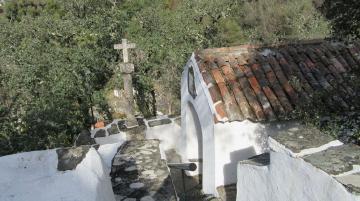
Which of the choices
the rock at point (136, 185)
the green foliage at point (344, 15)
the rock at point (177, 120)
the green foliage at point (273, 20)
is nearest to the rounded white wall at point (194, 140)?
Result: the rock at point (177, 120)

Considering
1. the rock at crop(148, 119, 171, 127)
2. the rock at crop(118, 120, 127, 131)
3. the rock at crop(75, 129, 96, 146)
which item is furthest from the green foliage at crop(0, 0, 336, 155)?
the rock at crop(148, 119, 171, 127)

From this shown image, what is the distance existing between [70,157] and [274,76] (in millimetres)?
4490

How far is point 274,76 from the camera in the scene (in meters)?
6.88

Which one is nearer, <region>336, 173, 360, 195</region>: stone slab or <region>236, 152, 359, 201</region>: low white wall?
<region>336, 173, 360, 195</region>: stone slab

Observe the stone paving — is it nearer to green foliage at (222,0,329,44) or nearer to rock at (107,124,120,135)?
rock at (107,124,120,135)

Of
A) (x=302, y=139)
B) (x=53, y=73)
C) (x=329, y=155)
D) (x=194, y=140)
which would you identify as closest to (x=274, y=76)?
(x=194, y=140)

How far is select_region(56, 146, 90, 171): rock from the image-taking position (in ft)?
10.6

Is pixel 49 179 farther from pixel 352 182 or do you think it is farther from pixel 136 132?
pixel 136 132

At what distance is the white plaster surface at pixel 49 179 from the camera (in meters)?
2.86

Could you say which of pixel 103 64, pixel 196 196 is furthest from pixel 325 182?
pixel 103 64

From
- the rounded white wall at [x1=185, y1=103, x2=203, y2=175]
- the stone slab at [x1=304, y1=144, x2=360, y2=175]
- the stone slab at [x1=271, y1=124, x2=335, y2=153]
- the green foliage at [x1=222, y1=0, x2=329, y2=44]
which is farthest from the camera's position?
the green foliage at [x1=222, y1=0, x2=329, y2=44]

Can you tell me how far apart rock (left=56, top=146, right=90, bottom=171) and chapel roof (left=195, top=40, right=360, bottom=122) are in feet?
10.3

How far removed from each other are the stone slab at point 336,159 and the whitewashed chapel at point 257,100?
0.30 meters

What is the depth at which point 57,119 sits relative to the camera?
34.3ft
